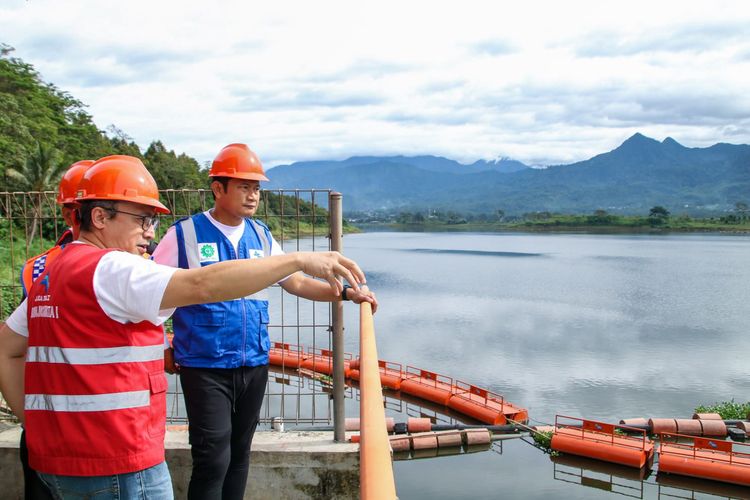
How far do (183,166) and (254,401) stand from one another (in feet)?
183

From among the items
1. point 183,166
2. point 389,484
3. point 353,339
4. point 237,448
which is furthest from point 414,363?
point 183,166

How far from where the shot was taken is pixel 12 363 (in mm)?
1622

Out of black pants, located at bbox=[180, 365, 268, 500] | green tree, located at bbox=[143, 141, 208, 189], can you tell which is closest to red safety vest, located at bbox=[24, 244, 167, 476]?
black pants, located at bbox=[180, 365, 268, 500]

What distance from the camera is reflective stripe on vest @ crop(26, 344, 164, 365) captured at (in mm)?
1370

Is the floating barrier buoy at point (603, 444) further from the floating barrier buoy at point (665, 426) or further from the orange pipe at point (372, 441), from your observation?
the orange pipe at point (372, 441)

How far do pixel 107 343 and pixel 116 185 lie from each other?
16.3 inches

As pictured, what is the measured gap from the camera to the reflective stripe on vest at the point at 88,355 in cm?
137

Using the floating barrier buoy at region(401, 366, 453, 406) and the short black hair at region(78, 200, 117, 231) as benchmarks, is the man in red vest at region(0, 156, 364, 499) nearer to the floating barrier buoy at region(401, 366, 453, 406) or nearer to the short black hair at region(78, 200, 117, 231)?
the short black hair at region(78, 200, 117, 231)

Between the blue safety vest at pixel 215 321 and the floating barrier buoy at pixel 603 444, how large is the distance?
1155cm

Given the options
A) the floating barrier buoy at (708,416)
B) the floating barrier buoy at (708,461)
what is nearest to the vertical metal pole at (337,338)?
the floating barrier buoy at (708,461)

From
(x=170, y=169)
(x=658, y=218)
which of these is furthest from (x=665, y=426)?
(x=658, y=218)

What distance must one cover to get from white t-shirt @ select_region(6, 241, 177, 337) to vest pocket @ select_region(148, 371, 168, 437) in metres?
0.20

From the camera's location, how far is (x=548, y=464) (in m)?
13.8

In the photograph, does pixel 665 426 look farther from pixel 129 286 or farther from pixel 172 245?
pixel 129 286
